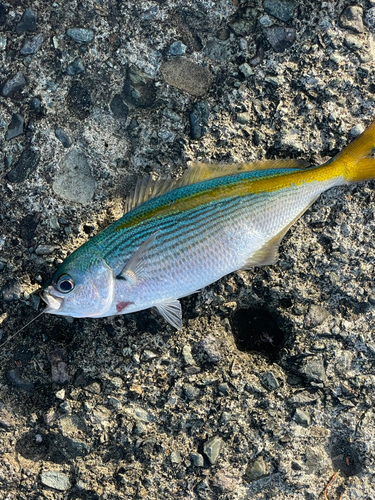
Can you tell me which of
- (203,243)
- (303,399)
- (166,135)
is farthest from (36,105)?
(303,399)

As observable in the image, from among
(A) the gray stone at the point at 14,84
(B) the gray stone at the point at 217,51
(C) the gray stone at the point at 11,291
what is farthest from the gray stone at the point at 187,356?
(A) the gray stone at the point at 14,84

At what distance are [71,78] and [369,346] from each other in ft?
8.65

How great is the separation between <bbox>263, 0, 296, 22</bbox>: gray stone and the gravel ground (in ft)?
0.06

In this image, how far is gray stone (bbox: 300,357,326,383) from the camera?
2963 millimetres

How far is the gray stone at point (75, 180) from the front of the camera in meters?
3.08

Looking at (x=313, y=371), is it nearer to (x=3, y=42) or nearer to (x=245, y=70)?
(x=245, y=70)

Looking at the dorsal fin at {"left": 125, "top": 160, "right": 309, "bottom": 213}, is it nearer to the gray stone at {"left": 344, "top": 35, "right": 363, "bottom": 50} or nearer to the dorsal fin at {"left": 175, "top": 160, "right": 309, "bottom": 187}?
the dorsal fin at {"left": 175, "top": 160, "right": 309, "bottom": 187}

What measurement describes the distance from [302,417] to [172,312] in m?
1.06

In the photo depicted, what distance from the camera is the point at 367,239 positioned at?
3.09 m

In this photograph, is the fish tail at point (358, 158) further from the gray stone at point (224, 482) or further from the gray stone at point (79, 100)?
the gray stone at point (224, 482)

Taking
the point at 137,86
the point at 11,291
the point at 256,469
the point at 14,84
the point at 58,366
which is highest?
the point at 14,84

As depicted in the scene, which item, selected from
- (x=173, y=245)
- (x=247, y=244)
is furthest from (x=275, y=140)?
(x=173, y=245)

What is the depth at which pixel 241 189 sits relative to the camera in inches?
108

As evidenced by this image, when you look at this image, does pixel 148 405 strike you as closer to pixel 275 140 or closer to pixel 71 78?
pixel 275 140
